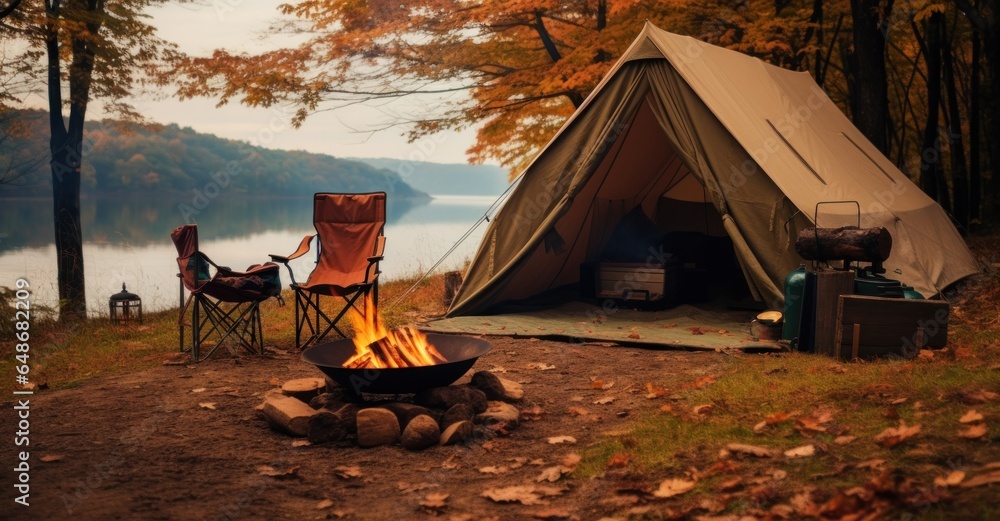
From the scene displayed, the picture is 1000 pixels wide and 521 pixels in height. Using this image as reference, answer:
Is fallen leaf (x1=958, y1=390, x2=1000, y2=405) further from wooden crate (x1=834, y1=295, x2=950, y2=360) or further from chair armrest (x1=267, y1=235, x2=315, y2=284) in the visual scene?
chair armrest (x1=267, y1=235, x2=315, y2=284)

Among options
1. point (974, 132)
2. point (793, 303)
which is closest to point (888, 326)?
point (793, 303)

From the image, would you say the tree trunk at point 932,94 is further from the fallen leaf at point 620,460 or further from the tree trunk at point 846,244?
the fallen leaf at point 620,460

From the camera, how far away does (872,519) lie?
6.25 feet

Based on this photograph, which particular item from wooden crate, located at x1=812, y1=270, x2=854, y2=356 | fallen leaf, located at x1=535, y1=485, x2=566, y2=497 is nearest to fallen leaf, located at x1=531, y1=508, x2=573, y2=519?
fallen leaf, located at x1=535, y1=485, x2=566, y2=497

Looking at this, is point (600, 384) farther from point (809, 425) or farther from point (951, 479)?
point (951, 479)

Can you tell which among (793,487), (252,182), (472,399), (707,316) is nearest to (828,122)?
(707,316)

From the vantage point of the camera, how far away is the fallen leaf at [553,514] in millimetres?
2383

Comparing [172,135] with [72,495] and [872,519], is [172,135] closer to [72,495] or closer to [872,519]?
[72,495]

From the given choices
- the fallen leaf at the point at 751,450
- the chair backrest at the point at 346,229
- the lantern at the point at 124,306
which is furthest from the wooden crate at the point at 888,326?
the lantern at the point at 124,306

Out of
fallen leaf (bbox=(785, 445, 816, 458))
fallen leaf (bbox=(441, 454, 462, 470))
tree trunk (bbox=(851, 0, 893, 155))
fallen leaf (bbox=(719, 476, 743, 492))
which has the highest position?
tree trunk (bbox=(851, 0, 893, 155))

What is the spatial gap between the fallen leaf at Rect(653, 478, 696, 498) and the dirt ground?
156 millimetres

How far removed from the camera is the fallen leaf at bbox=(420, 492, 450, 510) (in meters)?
2.54

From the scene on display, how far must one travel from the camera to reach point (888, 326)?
4.19 metres

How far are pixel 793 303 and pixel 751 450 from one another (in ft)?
7.89
